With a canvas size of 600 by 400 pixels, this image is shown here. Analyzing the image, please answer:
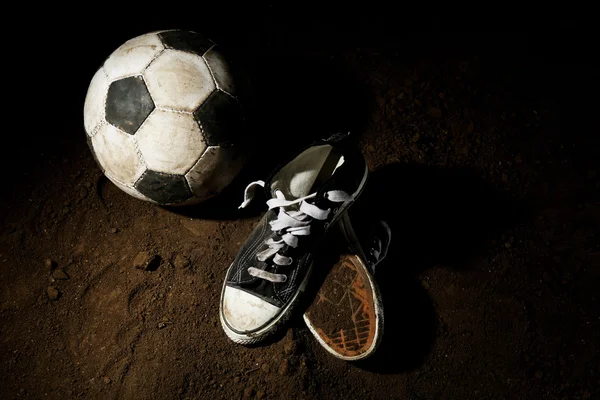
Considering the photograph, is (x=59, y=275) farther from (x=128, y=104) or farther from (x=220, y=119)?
(x=220, y=119)

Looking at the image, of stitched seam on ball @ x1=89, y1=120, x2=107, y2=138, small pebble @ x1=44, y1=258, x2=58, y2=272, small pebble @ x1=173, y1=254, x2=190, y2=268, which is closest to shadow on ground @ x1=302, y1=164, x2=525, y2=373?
small pebble @ x1=173, y1=254, x2=190, y2=268

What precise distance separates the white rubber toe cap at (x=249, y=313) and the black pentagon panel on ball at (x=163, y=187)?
558 mm

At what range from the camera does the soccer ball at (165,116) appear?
171 centimetres

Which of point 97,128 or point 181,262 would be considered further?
point 181,262

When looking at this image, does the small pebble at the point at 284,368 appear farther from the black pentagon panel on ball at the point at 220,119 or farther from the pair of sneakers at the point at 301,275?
the black pentagon panel on ball at the point at 220,119

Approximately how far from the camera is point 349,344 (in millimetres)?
1954

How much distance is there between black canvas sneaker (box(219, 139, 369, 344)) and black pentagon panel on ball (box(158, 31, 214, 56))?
2.11 feet

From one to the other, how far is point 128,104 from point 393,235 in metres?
1.45

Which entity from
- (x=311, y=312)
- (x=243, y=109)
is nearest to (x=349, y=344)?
(x=311, y=312)

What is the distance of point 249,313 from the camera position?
1971 millimetres

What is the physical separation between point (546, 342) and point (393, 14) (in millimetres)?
2091

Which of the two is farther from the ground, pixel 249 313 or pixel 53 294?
pixel 53 294

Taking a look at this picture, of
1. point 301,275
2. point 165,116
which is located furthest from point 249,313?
point 165,116

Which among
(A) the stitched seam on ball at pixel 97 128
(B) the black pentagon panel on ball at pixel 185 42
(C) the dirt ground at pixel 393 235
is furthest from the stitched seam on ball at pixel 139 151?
(C) the dirt ground at pixel 393 235
